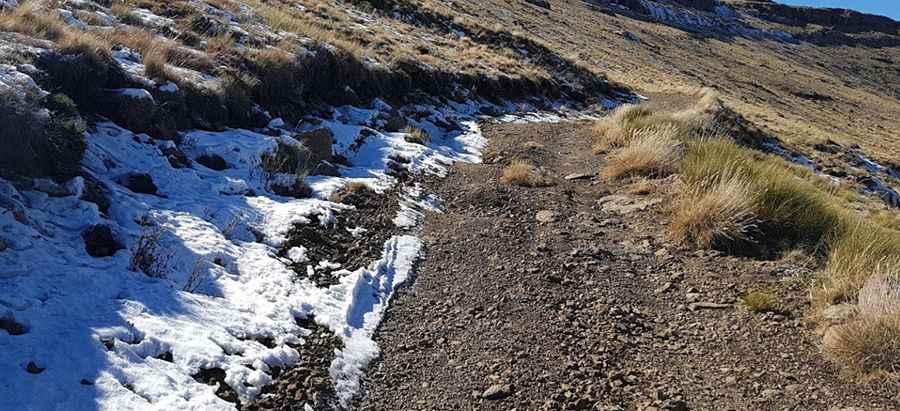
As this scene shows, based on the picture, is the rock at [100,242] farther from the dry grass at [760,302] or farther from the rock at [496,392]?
the dry grass at [760,302]

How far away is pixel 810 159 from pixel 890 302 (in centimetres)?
2054

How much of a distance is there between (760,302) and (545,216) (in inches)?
128

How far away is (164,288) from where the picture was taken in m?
4.27

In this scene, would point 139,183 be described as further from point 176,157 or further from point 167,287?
point 167,287

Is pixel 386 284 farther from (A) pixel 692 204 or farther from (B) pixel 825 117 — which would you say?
A: (B) pixel 825 117

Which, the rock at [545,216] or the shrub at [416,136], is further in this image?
the shrub at [416,136]

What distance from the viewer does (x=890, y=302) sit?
153 inches

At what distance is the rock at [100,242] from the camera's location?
4348 mm

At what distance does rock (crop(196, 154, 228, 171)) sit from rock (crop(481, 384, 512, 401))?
4.70 m

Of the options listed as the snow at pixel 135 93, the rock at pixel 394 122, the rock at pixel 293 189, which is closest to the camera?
the snow at pixel 135 93

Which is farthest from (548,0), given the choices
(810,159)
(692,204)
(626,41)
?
(692,204)

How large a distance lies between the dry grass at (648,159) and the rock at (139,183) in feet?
21.3

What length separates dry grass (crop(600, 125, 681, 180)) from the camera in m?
8.47

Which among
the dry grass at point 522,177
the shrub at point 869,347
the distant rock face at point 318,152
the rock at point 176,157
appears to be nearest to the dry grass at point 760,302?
the shrub at point 869,347
